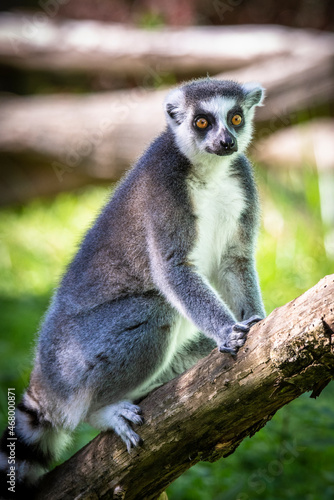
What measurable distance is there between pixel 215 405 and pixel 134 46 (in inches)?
313

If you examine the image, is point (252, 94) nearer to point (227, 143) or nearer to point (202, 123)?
point (202, 123)

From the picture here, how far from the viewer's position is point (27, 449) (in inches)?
132

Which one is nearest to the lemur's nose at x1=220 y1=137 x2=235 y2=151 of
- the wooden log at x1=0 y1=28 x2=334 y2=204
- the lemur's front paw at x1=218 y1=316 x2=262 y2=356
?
the lemur's front paw at x1=218 y1=316 x2=262 y2=356

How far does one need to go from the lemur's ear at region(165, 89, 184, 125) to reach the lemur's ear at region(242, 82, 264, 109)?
41 cm

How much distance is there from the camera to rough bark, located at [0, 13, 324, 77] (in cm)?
942

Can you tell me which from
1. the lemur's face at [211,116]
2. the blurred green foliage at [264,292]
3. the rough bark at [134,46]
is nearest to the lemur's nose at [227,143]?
the lemur's face at [211,116]

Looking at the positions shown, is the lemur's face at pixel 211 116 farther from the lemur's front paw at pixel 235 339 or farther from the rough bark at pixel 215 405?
the rough bark at pixel 215 405

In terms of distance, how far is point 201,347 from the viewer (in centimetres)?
374

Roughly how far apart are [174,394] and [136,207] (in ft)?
3.98

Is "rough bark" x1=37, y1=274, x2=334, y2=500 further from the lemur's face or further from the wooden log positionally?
the wooden log

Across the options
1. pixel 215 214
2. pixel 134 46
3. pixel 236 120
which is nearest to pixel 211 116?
pixel 236 120

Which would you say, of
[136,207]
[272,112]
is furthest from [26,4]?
[136,207]

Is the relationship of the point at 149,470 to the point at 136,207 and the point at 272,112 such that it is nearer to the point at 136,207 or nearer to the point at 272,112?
the point at 136,207

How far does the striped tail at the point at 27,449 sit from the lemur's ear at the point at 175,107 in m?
1.93
